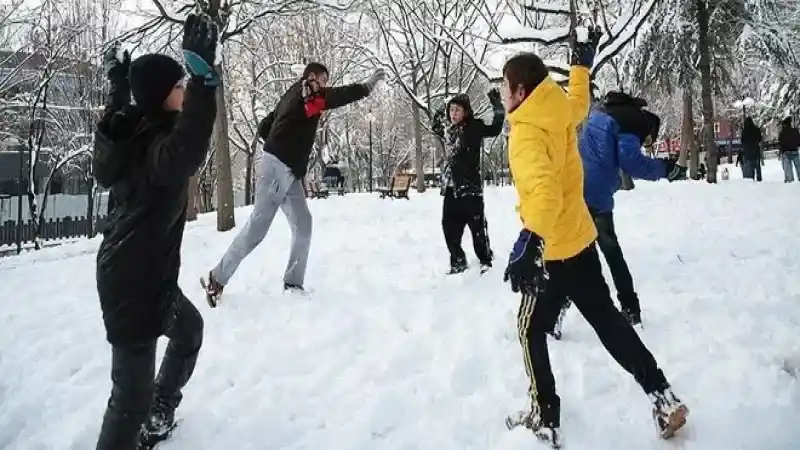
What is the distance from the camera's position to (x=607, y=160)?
13.7ft

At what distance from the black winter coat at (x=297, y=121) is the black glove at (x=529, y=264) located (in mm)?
2907

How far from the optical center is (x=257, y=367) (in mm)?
3721

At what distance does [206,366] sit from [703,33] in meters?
18.7

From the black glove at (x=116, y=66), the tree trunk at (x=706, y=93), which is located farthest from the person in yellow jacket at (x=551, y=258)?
the tree trunk at (x=706, y=93)

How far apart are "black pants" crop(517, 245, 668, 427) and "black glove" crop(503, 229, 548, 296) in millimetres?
214

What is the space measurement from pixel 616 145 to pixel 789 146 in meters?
15.2

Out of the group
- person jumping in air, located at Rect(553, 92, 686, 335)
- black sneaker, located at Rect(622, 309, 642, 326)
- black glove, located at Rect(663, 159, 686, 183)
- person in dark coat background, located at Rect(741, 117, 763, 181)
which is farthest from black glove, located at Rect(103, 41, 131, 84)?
person in dark coat background, located at Rect(741, 117, 763, 181)

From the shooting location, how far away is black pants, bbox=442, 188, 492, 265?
6160 mm

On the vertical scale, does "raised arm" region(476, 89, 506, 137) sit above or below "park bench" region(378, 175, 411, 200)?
above

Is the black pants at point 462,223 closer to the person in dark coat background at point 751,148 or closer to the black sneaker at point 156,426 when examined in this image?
the black sneaker at point 156,426

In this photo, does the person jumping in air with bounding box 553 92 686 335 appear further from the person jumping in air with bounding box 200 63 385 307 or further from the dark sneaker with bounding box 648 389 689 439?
the person jumping in air with bounding box 200 63 385 307

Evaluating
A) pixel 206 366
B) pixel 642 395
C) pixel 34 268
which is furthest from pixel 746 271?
pixel 34 268

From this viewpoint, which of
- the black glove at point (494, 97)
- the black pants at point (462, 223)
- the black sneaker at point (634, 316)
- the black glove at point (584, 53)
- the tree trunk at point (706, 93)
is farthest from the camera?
the tree trunk at point (706, 93)

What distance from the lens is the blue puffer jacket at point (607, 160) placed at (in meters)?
4.04
